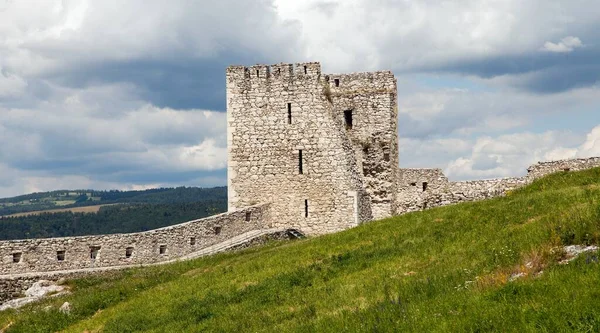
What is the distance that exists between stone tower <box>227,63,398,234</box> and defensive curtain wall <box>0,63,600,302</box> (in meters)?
0.05

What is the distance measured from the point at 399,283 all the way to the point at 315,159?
20.9 metres

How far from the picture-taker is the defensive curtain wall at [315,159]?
35.2 metres

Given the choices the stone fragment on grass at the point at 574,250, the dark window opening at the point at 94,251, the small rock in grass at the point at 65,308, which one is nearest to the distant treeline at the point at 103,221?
the dark window opening at the point at 94,251

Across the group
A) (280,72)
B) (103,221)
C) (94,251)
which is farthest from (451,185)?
(103,221)

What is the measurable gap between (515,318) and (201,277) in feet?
47.1

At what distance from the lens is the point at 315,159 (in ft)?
117

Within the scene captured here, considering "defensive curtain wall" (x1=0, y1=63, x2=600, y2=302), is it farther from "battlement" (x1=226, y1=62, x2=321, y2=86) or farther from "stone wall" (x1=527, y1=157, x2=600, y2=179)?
"stone wall" (x1=527, y1=157, x2=600, y2=179)

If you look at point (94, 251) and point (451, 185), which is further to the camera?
point (451, 185)

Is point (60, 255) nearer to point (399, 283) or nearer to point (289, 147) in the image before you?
point (289, 147)

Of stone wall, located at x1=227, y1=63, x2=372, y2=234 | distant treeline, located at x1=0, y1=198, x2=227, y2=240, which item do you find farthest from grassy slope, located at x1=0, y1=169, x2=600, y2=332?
distant treeline, located at x1=0, y1=198, x2=227, y2=240

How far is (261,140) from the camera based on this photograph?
118ft

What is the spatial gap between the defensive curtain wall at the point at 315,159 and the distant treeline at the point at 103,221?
114m

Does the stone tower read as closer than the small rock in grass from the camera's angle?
No

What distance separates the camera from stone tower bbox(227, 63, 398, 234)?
116 feet
